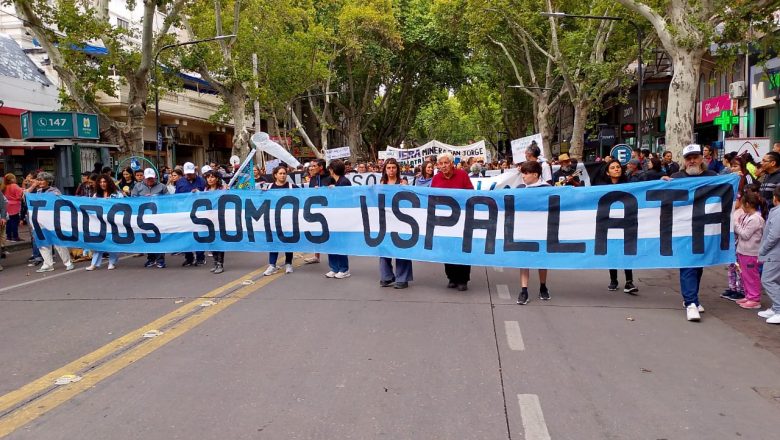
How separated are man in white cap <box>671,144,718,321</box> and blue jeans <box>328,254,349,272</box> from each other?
441 centimetres

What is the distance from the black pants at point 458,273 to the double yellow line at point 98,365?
2.59 m

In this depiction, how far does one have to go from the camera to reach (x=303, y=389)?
492 cm

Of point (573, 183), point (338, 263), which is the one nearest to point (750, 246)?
point (573, 183)

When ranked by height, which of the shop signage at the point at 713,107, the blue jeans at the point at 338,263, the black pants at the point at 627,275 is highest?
the shop signage at the point at 713,107

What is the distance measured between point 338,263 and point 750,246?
5183 mm

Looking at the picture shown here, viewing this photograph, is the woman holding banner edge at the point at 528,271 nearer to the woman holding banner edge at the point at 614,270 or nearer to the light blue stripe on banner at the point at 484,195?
the light blue stripe on banner at the point at 484,195

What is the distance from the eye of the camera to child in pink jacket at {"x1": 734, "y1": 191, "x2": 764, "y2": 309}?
25.7 ft

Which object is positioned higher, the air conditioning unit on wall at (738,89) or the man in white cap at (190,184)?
the air conditioning unit on wall at (738,89)

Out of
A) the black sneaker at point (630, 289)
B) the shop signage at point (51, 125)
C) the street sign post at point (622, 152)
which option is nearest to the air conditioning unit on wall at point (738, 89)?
the street sign post at point (622, 152)

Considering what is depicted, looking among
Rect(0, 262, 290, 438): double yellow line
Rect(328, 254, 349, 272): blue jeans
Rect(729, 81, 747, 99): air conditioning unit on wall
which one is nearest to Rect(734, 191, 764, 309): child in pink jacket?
Rect(328, 254, 349, 272): blue jeans

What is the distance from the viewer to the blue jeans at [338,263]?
9.88m

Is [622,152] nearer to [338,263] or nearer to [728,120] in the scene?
[728,120]

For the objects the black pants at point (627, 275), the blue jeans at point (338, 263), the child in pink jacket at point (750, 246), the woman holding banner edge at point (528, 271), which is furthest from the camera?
the blue jeans at point (338, 263)

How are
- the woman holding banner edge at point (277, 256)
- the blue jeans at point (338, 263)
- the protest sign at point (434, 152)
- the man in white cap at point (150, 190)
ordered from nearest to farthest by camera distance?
the blue jeans at point (338, 263) < the woman holding banner edge at point (277, 256) < the man in white cap at point (150, 190) < the protest sign at point (434, 152)
